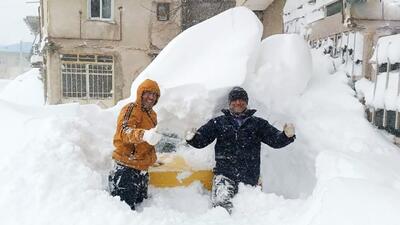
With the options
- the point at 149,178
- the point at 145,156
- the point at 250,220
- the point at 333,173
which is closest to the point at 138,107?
the point at 145,156

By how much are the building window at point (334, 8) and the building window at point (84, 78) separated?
1102 centimetres

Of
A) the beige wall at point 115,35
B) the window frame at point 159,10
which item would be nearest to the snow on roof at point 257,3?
the beige wall at point 115,35

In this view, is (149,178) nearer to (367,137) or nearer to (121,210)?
(121,210)

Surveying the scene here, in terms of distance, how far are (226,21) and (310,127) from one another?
174 centimetres

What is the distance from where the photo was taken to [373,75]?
4.39 meters

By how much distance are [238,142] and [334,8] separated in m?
2.34

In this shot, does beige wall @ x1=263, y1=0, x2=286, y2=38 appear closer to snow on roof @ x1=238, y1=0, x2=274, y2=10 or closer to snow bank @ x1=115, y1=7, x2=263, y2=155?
snow on roof @ x1=238, y1=0, x2=274, y2=10

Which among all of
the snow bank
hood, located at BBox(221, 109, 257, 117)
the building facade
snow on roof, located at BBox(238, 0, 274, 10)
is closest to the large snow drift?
the snow bank

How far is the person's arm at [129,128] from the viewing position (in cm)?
349

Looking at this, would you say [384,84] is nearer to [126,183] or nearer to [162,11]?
[126,183]

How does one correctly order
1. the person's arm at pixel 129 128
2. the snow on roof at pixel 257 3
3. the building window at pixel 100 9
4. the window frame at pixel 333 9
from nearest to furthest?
the person's arm at pixel 129 128 < the window frame at pixel 333 9 < the snow on roof at pixel 257 3 < the building window at pixel 100 9

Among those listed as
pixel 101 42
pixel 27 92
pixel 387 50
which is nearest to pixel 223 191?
pixel 387 50

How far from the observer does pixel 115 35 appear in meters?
15.2

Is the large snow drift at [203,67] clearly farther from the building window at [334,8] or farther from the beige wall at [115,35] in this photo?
the beige wall at [115,35]
